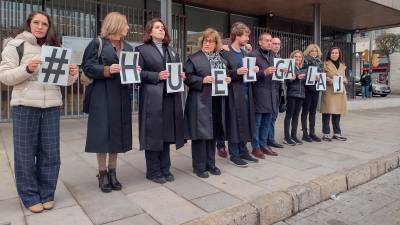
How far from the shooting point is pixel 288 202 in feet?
13.8

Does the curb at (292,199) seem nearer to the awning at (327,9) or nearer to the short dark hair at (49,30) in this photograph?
the short dark hair at (49,30)

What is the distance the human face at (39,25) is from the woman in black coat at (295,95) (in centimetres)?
438

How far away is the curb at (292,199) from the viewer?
366 centimetres

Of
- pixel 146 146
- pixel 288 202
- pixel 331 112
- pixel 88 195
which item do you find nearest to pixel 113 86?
pixel 146 146

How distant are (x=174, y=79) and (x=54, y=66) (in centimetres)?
143

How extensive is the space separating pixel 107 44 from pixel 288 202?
267 centimetres

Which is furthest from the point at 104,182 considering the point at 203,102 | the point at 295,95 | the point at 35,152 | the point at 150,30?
the point at 295,95

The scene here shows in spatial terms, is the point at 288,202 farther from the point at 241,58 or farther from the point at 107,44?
the point at 107,44

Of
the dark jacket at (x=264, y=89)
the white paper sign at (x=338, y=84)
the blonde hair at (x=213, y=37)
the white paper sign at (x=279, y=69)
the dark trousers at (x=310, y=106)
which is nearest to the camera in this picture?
the blonde hair at (x=213, y=37)

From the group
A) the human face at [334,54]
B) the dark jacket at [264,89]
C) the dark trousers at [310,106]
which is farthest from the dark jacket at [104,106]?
the human face at [334,54]

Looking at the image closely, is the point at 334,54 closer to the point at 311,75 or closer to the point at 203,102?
the point at 311,75

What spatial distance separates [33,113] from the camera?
11.6ft

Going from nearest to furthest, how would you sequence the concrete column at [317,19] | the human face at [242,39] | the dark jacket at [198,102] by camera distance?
the dark jacket at [198,102], the human face at [242,39], the concrete column at [317,19]

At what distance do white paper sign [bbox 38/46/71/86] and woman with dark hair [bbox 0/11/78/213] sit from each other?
0.22 feet
